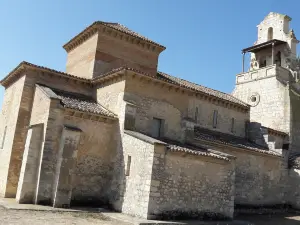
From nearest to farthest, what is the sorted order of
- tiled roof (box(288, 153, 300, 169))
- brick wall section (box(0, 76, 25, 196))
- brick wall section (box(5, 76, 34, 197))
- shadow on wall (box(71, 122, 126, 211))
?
shadow on wall (box(71, 122, 126, 211))
brick wall section (box(5, 76, 34, 197))
brick wall section (box(0, 76, 25, 196))
tiled roof (box(288, 153, 300, 169))

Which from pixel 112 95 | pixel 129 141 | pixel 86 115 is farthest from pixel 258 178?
pixel 86 115

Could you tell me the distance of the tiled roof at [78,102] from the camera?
48.0 feet

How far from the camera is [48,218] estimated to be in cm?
1087

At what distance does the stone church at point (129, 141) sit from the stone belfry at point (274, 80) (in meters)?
0.43

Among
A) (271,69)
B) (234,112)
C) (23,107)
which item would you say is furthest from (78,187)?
(271,69)

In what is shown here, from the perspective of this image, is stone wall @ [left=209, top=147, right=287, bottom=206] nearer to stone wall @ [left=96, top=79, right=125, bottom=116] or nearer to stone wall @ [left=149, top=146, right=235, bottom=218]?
stone wall @ [left=149, top=146, right=235, bottom=218]

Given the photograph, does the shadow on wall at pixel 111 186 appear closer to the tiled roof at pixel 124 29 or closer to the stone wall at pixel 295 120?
the tiled roof at pixel 124 29

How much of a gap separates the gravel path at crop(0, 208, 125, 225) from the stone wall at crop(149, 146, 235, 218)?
7.06 feet

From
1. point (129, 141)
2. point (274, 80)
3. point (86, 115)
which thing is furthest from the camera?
point (274, 80)

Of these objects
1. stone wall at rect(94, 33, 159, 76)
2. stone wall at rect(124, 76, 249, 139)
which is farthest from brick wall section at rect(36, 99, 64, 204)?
stone wall at rect(94, 33, 159, 76)

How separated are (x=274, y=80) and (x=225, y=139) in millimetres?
8207

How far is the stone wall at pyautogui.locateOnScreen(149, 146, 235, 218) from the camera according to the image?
12.6 metres

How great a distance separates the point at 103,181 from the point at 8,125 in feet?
21.0

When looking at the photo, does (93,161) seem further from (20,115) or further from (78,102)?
(20,115)
